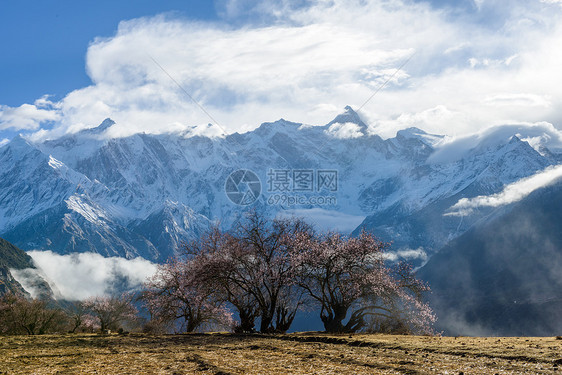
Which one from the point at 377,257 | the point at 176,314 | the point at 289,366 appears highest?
the point at 377,257

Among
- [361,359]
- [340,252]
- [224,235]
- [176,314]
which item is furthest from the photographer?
[176,314]

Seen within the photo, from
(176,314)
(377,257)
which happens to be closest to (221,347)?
(377,257)

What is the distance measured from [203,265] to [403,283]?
18790mm

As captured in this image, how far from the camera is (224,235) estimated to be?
162 feet

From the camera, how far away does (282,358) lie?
23766mm

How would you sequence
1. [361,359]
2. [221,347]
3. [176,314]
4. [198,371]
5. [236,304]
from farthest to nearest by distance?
[176,314]
[236,304]
[221,347]
[361,359]
[198,371]

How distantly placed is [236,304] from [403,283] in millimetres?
15979

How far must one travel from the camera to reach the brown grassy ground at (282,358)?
19.5m

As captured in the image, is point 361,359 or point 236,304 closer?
point 361,359

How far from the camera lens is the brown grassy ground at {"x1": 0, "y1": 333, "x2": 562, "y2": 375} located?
19484mm

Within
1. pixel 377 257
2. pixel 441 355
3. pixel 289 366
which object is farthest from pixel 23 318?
pixel 441 355

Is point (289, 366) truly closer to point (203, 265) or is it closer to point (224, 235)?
point (203, 265)

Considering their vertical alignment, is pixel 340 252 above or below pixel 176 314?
above

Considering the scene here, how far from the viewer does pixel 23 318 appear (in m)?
55.5
